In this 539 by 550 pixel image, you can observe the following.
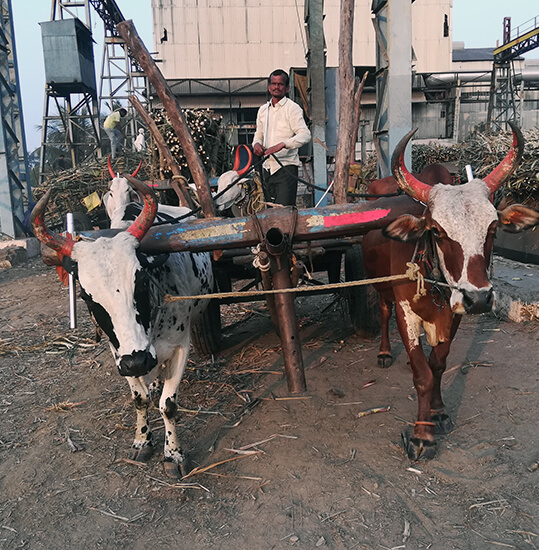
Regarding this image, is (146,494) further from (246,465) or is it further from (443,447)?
(443,447)

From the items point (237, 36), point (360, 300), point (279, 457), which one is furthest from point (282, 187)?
point (237, 36)

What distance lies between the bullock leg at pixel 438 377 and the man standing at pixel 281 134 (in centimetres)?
222

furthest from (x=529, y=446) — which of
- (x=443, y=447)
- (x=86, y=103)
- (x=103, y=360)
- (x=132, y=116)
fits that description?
(x=132, y=116)

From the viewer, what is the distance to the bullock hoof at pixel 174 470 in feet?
9.30

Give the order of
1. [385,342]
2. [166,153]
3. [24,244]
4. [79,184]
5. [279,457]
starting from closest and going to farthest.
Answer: [279,457] < [166,153] < [385,342] < [24,244] < [79,184]

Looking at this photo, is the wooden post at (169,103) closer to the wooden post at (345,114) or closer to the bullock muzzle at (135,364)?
Answer: the wooden post at (345,114)

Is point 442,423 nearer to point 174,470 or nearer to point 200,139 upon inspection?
point 174,470

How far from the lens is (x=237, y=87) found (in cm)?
2009

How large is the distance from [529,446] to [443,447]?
50cm

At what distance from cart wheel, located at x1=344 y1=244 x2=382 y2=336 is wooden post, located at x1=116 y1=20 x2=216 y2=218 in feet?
5.16

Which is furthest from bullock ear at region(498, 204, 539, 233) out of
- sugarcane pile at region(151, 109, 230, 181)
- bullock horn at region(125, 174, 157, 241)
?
sugarcane pile at region(151, 109, 230, 181)

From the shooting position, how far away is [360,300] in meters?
4.59

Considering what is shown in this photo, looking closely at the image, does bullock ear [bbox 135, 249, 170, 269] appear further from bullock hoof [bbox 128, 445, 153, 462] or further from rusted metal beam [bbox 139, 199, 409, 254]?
bullock hoof [bbox 128, 445, 153, 462]

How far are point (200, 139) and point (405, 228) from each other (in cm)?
535
